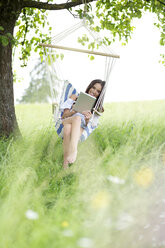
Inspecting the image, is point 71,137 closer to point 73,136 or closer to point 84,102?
point 73,136

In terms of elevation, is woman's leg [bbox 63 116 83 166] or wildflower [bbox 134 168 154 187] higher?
woman's leg [bbox 63 116 83 166]

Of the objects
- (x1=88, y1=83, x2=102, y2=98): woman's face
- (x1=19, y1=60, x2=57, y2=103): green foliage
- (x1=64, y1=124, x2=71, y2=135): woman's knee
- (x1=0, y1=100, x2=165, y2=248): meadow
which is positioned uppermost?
(x1=88, y1=83, x2=102, y2=98): woman's face

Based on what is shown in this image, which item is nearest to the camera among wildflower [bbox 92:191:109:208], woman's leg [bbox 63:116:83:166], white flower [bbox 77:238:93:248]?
white flower [bbox 77:238:93:248]

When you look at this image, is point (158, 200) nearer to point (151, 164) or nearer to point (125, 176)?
point (125, 176)

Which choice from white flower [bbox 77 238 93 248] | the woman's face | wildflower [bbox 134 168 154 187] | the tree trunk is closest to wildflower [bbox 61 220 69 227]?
white flower [bbox 77 238 93 248]

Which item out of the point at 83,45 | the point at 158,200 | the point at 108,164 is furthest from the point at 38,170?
the point at 83,45

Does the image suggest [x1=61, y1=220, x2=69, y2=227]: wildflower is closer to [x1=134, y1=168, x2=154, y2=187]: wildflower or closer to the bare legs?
[x1=134, y1=168, x2=154, y2=187]: wildflower

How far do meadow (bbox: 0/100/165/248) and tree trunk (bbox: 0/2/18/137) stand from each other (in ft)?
0.72

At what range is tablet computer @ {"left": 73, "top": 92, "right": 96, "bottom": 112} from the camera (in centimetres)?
318

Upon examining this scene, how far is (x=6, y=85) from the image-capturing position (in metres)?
3.63

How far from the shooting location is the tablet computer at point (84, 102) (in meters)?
3.18

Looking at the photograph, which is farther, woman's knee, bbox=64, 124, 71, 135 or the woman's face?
the woman's face

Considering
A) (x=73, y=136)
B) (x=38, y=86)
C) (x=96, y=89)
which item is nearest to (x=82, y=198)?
(x=73, y=136)

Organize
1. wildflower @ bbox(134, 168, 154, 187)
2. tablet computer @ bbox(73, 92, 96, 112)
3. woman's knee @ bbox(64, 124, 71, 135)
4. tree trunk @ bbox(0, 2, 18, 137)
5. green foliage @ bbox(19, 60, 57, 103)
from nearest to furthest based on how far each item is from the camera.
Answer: wildflower @ bbox(134, 168, 154, 187)
woman's knee @ bbox(64, 124, 71, 135)
tablet computer @ bbox(73, 92, 96, 112)
tree trunk @ bbox(0, 2, 18, 137)
green foliage @ bbox(19, 60, 57, 103)
